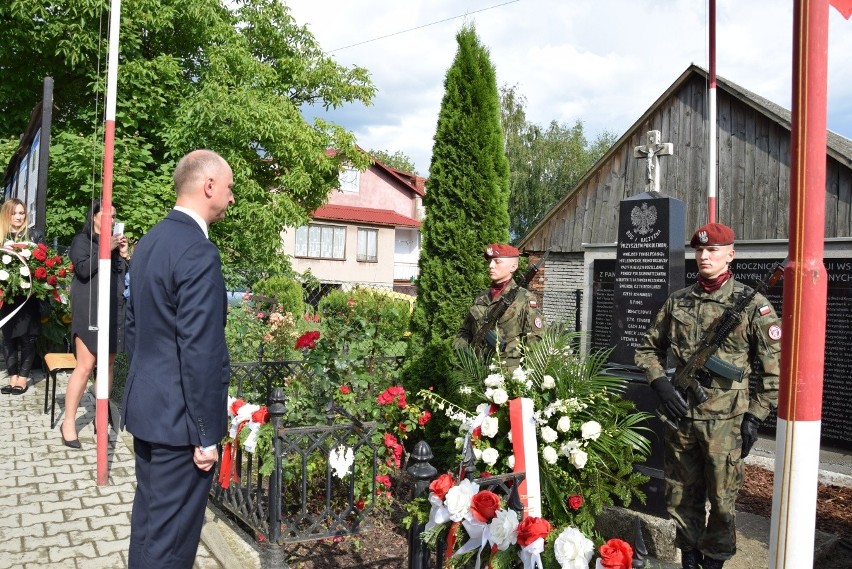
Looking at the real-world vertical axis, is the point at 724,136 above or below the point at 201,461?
above

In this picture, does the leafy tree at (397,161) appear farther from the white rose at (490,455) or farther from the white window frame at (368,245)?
the white rose at (490,455)

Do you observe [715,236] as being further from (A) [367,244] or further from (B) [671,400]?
(A) [367,244]

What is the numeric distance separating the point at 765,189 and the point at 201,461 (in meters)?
9.39

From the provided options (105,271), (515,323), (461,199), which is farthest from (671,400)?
(105,271)

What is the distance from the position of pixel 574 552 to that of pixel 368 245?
34.4 metres

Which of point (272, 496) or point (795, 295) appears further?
point (272, 496)

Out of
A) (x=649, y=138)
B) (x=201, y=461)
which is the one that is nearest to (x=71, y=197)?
(x=649, y=138)

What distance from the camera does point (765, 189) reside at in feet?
31.8

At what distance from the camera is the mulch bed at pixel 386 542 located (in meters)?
4.18

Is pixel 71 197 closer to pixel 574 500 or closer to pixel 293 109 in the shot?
pixel 293 109

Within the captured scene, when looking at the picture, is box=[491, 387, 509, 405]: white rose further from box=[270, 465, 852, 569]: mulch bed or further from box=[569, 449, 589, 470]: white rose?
box=[270, 465, 852, 569]: mulch bed

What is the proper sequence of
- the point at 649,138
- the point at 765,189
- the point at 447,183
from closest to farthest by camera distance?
the point at 649,138, the point at 447,183, the point at 765,189

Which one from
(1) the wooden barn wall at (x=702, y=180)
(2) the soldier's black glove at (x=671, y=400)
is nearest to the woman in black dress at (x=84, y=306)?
(2) the soldier's black glove at (x=671, y=400)

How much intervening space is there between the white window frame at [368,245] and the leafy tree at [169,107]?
19.7 metres
